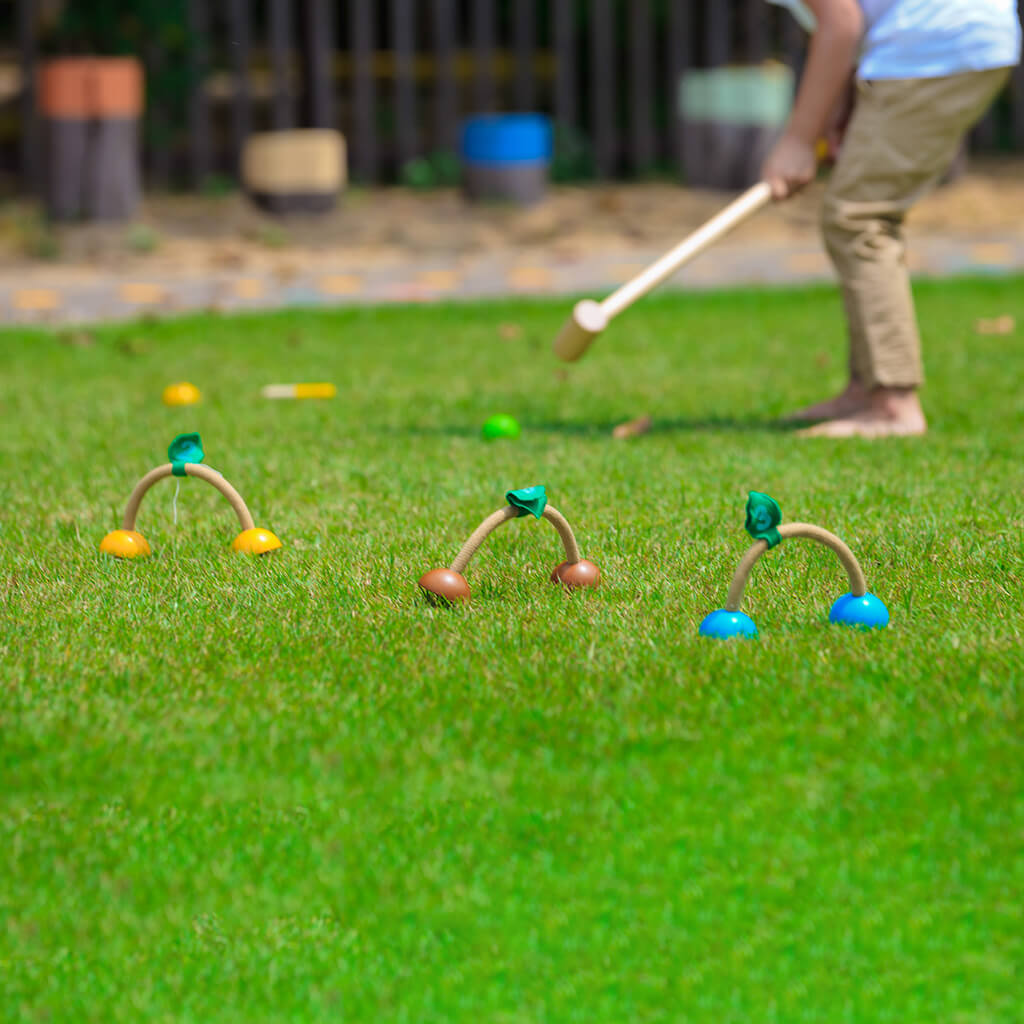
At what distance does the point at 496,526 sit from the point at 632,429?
214 cm

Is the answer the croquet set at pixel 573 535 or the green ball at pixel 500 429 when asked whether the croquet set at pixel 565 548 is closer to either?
the croquet set at pixel 573 535

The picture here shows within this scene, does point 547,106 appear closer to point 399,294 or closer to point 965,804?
point 399,294

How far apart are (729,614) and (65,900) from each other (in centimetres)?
123

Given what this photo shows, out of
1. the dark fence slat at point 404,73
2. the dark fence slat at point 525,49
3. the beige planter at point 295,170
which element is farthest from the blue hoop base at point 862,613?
the dark fence slat at point 525,49

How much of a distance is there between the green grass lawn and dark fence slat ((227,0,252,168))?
8.74 meters

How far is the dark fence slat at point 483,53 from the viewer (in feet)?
42.2

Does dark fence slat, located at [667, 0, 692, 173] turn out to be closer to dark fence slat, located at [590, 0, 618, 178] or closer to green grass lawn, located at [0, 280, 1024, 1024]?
dark fence slat, located at [590, 0, 618, 178]

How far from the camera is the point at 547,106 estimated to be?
1378 centimetres

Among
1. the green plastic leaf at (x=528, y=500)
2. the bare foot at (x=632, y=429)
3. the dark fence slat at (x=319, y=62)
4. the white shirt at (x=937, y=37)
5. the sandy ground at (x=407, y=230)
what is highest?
the white shirt at (x=937, y=37)

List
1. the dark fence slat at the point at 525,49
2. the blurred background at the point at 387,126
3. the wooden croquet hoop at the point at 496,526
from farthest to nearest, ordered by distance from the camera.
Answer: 1. the dark fence slat at the point at 525,49
2. the blurred background at the point at 387,126
3. the wooden croquet hoop at the point at 496,526

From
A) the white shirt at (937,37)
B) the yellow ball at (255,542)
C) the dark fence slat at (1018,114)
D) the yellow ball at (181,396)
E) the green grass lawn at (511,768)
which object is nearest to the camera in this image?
the green grass lawn at (511,768)

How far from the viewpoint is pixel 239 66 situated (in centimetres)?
1243

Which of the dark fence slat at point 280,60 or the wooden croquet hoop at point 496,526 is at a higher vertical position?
the dark fence slat at point 280,60

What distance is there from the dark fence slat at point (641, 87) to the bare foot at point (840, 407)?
27.4 feet
